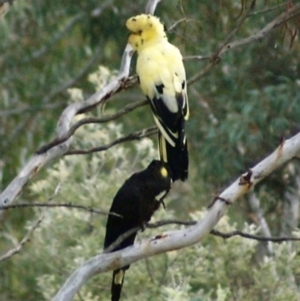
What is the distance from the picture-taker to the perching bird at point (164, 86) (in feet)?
12.3

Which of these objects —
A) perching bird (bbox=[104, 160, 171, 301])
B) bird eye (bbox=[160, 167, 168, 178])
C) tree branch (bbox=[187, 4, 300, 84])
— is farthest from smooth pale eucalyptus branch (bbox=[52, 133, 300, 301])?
tree branch (bbox=[187, 4, 300, 84])

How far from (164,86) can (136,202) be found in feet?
1.49

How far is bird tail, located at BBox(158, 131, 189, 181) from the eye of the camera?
146 inches

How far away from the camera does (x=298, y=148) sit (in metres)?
3.46

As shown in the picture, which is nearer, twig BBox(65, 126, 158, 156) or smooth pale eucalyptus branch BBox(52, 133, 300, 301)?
smooth pale eucalyptus branch BBox(52, 133, 300, 301)

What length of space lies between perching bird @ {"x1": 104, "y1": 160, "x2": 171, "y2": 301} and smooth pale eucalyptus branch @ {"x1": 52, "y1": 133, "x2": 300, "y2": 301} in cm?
8

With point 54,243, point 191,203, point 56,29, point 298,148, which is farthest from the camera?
point 56,29

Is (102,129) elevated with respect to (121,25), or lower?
lower

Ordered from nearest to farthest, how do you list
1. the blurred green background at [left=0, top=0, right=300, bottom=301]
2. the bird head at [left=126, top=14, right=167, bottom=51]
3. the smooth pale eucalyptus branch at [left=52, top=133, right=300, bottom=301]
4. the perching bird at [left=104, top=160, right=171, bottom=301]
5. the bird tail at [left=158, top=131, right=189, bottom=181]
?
the smooth pale eucalyptus branch at [left=52, top=133, right=300, bottom=301], the perching bird at [left=104, top=160, right=171, bottom=301], the bird tail at [left=158, top=131, right=189, bottom=181], the bird head at [left=126, top=14, right=167, bottom=51], the blurred green background at [left=0, top=0, right=300, bottom=301]

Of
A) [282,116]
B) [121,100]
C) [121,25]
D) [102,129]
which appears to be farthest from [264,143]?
[121,100]

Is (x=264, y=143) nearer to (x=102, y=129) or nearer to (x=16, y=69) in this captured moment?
(x=102, y=129)

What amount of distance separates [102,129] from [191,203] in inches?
114

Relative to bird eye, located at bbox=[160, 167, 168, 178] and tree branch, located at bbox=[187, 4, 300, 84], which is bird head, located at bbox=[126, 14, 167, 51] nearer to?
tree branch, located at bbox=[187, 4, 300, 84]

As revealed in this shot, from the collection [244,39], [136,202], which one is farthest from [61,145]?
[244,39]
